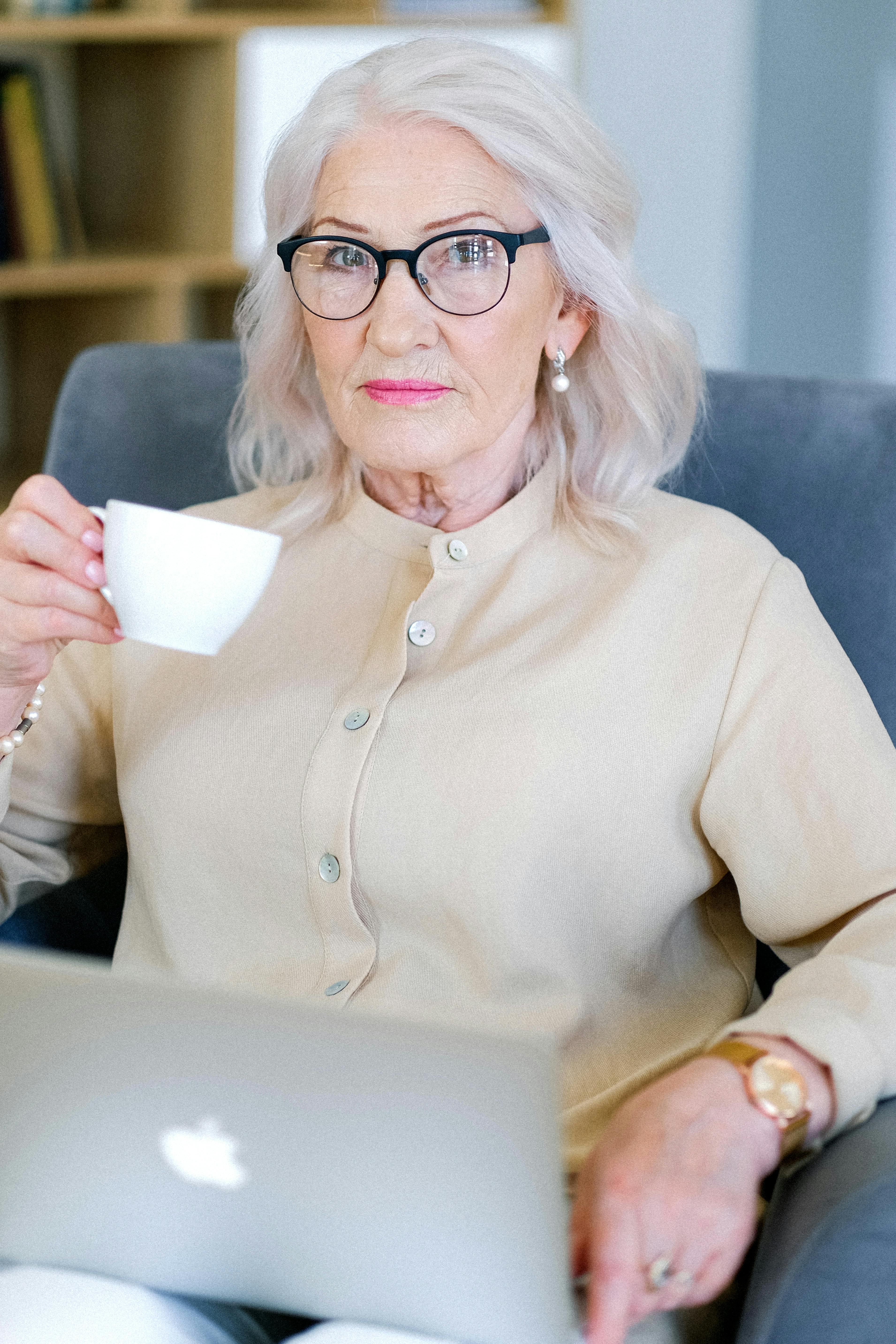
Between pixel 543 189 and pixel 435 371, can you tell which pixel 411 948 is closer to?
pixel 435 371

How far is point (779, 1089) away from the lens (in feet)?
2.92

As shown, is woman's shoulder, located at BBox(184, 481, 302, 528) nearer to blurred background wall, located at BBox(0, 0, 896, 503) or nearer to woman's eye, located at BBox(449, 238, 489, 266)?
woman's eye, located at BBox(449, 238, 489, 266)

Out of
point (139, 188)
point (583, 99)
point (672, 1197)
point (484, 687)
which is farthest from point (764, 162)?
point (672, 1197)

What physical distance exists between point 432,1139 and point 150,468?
3.21 ft

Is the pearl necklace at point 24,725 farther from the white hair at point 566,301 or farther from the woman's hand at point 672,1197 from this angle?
the woman's hand at point 672,1197

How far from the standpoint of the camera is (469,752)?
111 cm

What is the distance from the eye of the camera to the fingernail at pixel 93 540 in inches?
38.4

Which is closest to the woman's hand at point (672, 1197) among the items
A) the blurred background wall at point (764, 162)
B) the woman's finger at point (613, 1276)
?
the woman's finger at point (613, 1276)

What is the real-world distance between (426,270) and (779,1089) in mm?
667

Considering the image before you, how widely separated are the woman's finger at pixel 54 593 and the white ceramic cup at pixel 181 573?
87 mm

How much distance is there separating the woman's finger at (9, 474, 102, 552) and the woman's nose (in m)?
0.29

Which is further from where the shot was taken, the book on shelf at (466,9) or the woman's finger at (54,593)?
the book on shelf at (466,9)

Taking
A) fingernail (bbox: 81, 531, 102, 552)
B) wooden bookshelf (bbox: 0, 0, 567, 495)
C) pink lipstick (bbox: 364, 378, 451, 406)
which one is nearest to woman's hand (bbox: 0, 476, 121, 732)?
fingernail (bbox: 81, 531, 102, 552)

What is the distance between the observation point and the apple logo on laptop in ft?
2.51
